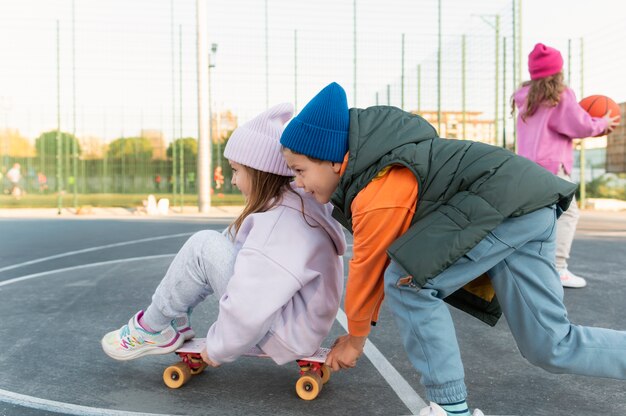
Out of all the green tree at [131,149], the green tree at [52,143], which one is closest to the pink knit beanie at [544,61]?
the green tree at [131,149]

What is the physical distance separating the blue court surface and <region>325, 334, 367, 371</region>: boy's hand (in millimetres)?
218

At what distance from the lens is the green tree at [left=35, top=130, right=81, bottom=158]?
17539 mm

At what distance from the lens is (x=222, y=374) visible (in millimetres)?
3002

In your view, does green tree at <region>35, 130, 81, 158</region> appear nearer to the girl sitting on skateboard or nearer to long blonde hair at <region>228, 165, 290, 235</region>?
the girl sitting on skateboard

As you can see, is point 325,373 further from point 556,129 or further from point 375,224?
point 556,129

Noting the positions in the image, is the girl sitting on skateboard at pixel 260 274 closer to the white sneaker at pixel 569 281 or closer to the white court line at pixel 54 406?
the white court line at pixel 54 406

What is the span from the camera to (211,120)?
17688mm

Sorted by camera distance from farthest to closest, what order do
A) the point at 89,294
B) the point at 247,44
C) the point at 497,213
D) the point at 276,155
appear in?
the point at 247,44
the point at 89,294
the point at 276,155
the point at 497,213

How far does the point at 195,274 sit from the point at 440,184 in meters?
1.09

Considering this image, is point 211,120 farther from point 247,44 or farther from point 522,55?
point 522,55

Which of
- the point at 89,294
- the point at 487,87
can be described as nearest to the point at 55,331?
the point at 89,294

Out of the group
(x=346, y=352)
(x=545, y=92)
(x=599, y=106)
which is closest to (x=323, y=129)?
(x=346, y=352)

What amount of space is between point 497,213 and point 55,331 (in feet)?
9.08

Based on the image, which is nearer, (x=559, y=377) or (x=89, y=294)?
(x=559, y=377)
